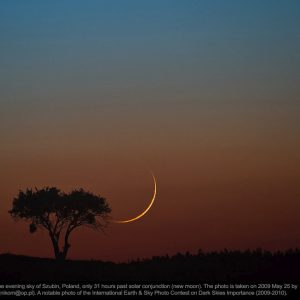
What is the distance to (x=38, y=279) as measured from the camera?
6450 cm

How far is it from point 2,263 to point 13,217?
74.1 ft

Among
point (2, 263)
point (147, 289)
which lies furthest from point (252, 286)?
point (2, 263)

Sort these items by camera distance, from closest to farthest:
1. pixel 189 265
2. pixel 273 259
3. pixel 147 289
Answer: pixel 147 289
pixel 273 259
pixel 189 265

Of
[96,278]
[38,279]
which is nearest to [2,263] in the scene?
[38,279]

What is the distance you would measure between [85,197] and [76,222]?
3.71 m

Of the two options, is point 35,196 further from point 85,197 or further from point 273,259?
point 273,259

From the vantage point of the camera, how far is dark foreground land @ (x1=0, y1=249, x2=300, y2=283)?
55.0m

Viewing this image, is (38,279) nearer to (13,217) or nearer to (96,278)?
(96,278)

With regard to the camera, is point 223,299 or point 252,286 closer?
point 223,299

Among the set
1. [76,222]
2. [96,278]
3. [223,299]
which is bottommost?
[223,299]

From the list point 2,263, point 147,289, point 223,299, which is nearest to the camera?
point 223,299

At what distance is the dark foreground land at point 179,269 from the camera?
55.0 meters

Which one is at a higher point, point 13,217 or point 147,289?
point 13,217

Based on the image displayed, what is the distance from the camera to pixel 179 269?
202 feet
